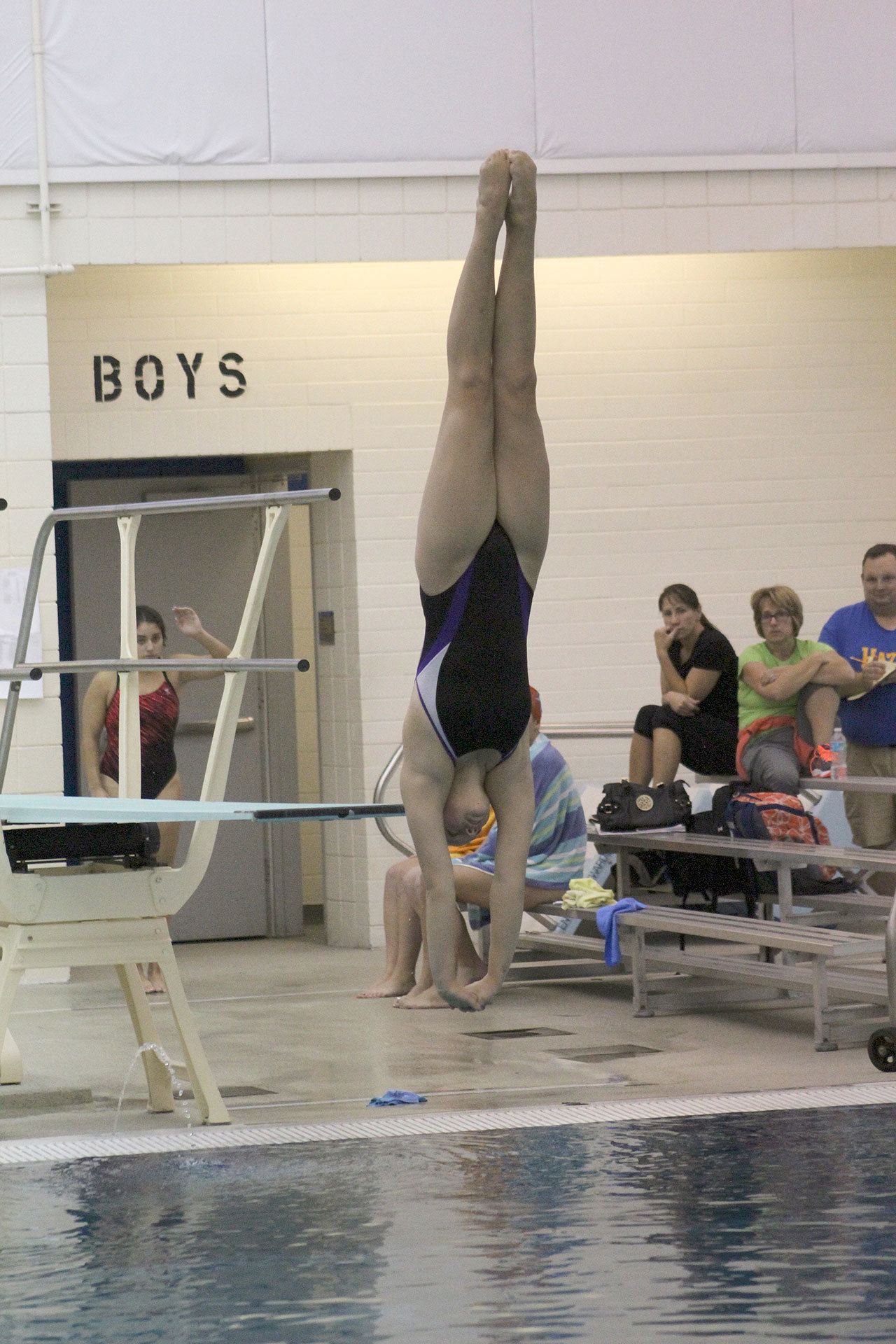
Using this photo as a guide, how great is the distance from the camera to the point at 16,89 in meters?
8.59

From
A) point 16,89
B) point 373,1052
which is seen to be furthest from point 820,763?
point 16,89

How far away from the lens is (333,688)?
10.1 meters

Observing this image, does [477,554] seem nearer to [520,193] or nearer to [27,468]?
[520,193]

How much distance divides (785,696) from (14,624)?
371 cm

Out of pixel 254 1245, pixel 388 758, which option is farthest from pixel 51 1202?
pixel 388 758

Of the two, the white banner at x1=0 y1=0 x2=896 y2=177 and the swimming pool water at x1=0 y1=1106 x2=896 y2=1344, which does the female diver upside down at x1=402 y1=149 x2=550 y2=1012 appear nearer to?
the swimming pool water at x1=0 y1=1106 x2=896 y2=1344

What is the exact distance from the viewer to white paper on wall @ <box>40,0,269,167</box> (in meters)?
8.58

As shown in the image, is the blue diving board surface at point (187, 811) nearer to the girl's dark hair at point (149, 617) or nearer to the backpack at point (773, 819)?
the girl's dark hair at point (149, 617)

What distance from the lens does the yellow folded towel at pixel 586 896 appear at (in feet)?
25.4

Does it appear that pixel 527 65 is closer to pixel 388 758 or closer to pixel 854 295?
pixel 854 295

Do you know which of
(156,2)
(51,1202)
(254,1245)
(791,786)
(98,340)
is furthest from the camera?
(98,340)

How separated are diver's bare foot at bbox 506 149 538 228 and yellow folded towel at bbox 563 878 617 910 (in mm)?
4096

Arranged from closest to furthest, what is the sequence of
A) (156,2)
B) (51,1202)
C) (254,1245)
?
(254,1245) → (51,1202) → (156,2)

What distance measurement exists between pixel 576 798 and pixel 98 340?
379 centimetres
